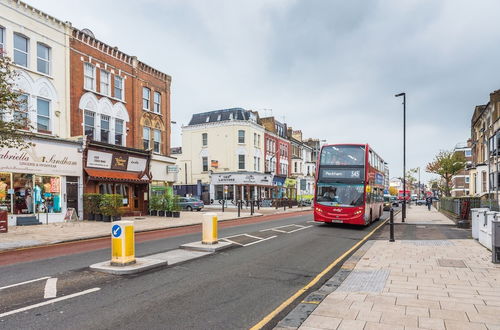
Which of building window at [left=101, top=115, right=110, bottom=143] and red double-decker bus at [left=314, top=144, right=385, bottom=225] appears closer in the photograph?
red double-decker bus at [left=314, top=144, right=385, bottom=225]

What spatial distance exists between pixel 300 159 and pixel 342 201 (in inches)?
1914

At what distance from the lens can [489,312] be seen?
5238mm

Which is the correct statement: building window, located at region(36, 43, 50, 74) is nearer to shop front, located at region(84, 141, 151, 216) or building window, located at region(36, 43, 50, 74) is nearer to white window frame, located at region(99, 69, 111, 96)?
white window frame, located at region(99, 69, 111, 96)

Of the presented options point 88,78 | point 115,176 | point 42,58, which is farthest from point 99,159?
point 42,58

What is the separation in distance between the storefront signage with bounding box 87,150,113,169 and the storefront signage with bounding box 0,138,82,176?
673 millimetres

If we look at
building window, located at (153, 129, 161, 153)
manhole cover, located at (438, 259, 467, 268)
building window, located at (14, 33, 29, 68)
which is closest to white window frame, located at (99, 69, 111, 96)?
building window, located at (14, 33, 29, 68)

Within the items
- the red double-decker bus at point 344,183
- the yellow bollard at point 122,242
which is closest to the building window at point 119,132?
the red double-decker bus at point 344,183

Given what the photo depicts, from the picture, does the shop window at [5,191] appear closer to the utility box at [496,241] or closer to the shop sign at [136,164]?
the shop sign at [136,164]

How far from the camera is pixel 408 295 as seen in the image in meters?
6.15

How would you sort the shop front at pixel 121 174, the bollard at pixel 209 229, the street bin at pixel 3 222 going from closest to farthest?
the bollard at pixel 209 229, the street bin at pixel 3 222, the shop front at pixel 121 174

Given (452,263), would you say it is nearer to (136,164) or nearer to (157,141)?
(136,164)

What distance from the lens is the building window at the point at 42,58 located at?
20828 mm

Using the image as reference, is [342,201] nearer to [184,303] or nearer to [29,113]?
[184,303]

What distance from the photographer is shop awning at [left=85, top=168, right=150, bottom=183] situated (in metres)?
23.0
